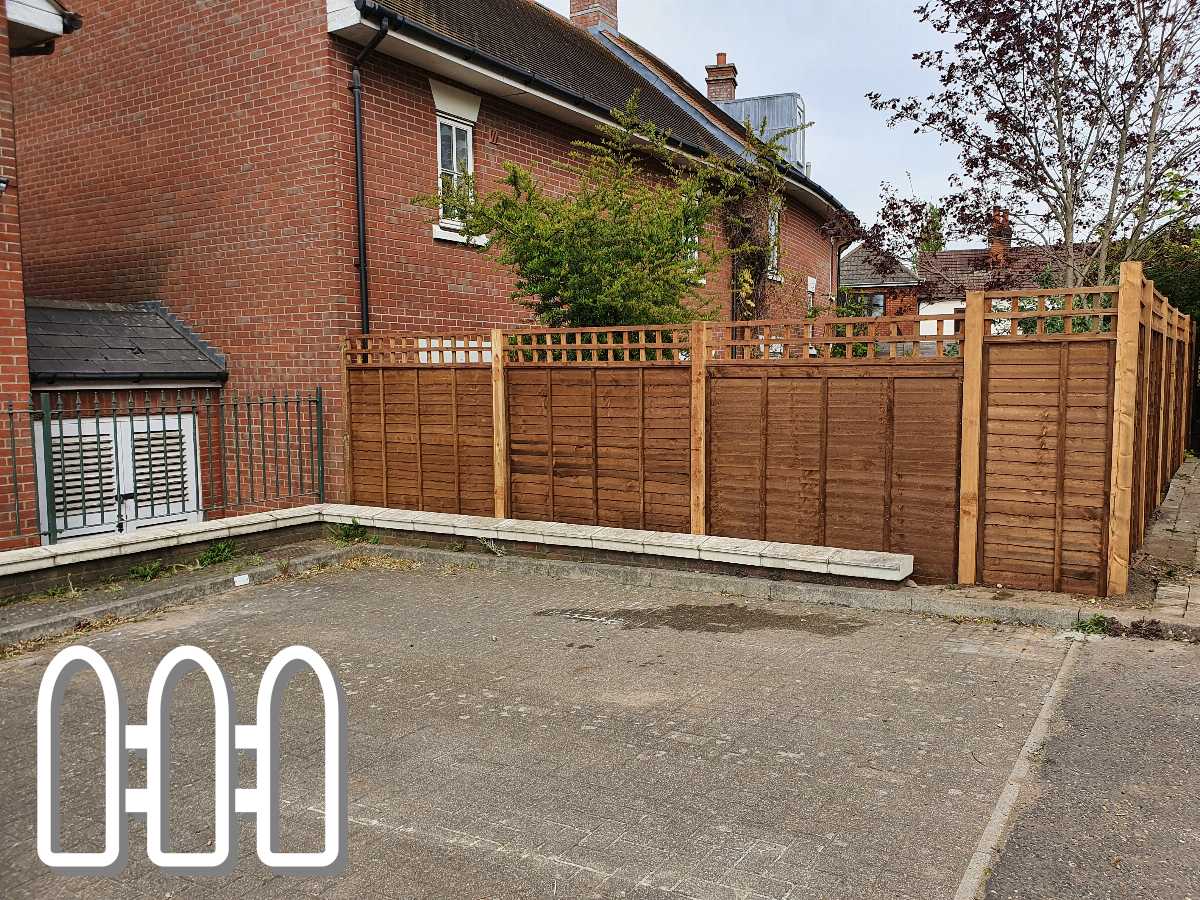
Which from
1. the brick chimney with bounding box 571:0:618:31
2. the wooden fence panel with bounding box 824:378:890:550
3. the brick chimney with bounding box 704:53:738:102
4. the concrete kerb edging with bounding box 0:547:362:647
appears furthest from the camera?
the brick chimney with bounding box 704:53:738:102

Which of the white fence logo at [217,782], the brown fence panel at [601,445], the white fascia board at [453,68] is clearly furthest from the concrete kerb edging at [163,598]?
the white fascia board at [453,68]

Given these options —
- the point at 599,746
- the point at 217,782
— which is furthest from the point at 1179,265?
the point at 217,782

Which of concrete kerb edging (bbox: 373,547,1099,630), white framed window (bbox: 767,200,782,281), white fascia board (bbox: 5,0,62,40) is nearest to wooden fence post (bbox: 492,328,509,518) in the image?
concrete kerb edging (bbox: 373,547,1099,630)

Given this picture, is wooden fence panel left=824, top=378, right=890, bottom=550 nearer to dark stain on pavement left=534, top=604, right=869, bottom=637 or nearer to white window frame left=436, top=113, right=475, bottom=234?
dark stain on pavement left=534, top=604, right=869, bottom=637

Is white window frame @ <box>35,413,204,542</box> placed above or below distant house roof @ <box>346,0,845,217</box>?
below

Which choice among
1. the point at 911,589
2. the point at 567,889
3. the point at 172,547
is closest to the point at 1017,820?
the point at 567,889

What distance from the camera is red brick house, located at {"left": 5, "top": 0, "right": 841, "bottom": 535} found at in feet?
32.6

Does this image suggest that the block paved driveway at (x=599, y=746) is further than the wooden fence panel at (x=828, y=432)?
No

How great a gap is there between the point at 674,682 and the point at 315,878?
2.54m

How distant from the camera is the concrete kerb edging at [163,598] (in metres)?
6.43

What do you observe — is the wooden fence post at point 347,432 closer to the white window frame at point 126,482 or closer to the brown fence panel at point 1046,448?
the white window frame at point 126,482

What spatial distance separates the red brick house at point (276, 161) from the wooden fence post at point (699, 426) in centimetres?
410

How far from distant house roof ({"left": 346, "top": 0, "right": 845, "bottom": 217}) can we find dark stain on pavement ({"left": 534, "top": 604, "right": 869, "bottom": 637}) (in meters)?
6.57

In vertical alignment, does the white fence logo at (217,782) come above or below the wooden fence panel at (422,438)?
below
